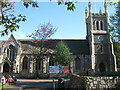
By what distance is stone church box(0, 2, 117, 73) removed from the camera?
40.2 m

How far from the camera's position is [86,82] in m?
12.3

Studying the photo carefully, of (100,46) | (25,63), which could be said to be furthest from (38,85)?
(100,46)

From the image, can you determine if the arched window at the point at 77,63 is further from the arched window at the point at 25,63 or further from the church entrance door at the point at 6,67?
the church entrance door at the point at 6,67

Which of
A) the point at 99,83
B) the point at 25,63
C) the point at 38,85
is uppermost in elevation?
the point at 99,83

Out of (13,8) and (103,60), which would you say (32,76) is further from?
(13,8)

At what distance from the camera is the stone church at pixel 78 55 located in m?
40.2

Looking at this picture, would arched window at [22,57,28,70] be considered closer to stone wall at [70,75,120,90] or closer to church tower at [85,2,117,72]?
church tower at [85,2,117,72]

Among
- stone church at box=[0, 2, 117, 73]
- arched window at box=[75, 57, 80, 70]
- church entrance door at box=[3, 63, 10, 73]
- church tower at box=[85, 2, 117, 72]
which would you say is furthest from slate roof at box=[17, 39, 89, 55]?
church entrance door at box=[3, 63, 10, 73]

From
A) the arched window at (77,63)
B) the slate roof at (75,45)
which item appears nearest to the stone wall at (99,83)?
the arched window at (77,63)

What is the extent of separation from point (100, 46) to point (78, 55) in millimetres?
6770

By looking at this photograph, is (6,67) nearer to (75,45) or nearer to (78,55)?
(78,55)

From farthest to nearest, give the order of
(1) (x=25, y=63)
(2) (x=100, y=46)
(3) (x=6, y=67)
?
(1) (x=25, y=63) → (2) (x=100, y=46) → (3) (x=6, y=67)

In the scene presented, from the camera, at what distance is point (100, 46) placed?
4197 cm

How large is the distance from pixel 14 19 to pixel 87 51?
39.8 meters
